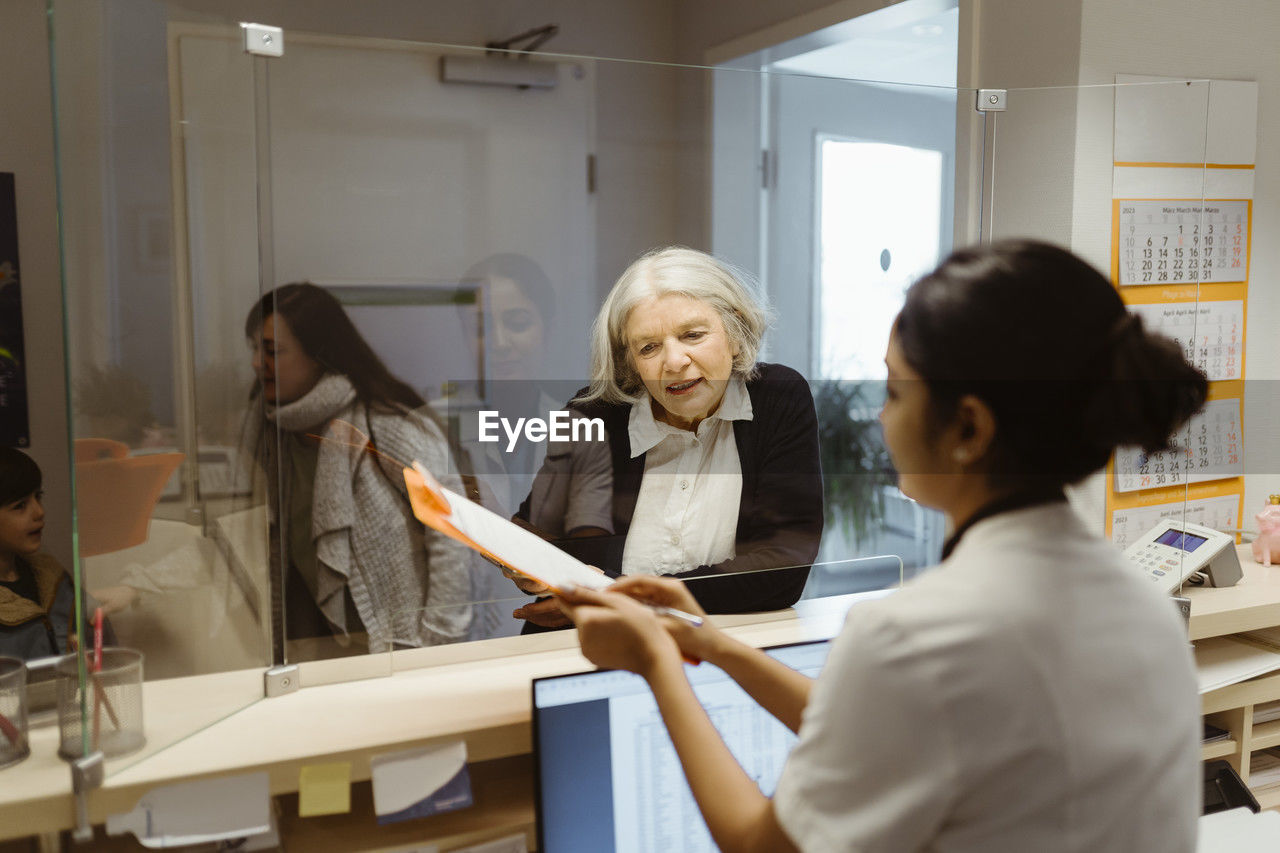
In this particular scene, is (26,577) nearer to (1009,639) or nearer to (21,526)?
(21,526)

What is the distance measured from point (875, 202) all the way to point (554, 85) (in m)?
0.54

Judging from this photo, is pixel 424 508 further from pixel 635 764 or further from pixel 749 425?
pixel 749 425

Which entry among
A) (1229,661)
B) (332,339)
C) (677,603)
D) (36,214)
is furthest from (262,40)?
(36,214)

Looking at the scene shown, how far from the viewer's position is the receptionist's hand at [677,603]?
0.92 m

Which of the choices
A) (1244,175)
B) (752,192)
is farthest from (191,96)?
(1244,175)

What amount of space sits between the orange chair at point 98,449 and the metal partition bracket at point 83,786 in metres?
0.26

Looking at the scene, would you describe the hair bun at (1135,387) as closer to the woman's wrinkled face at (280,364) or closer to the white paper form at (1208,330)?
the woman's wrinkled face at (280,364)

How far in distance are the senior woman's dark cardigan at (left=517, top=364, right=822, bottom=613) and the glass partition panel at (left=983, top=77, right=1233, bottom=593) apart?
18.9 inches

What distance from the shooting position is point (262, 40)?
1.04m

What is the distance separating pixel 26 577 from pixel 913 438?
173cm

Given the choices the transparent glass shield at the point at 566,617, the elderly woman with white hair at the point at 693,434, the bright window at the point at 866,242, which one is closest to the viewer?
the transparent glass shield at the point at 566,617

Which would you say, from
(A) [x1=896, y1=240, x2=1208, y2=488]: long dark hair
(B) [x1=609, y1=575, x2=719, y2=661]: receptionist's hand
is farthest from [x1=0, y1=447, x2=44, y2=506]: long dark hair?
(A) [x1=896, y1=240, x2=1208, y2=488]: long dark hair

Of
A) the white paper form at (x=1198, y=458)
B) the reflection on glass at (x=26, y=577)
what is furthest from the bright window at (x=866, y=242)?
the reflection on glass at (x=26, y=577)

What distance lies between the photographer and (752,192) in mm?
1359
